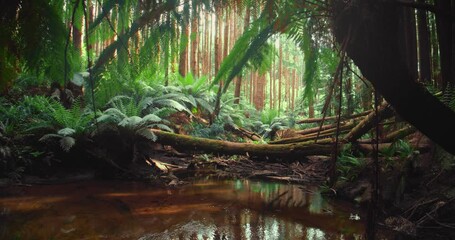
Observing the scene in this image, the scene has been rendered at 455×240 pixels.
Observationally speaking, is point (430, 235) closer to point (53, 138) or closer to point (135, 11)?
point (135, 11)

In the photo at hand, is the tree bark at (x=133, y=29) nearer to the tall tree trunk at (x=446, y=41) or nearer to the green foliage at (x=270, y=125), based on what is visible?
the tall tree trunk at (x=446, y=41)

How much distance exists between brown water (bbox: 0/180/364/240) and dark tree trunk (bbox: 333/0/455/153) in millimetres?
2301

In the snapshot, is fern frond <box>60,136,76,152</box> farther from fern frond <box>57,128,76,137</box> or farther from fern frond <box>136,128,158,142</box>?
fern frond <box>136,128,158,142</box>

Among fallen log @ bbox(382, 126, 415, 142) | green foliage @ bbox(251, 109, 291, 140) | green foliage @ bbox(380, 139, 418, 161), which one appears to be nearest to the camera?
green foliage @ bbox(380, 139, 418, 161)

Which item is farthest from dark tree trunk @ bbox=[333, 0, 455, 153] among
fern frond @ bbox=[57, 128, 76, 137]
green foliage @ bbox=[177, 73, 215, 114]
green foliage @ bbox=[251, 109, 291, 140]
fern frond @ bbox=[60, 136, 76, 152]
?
green foliage @ bbox=[251, 109, 291, 140]

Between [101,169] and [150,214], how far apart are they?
279 cm

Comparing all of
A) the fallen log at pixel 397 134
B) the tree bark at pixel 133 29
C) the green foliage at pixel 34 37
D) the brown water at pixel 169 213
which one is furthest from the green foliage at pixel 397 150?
the green foliage at pixel 34 37

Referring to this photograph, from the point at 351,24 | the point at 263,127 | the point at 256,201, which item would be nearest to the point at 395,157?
the point at 256,201

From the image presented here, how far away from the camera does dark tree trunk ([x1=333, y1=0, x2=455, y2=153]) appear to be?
0.84 metres

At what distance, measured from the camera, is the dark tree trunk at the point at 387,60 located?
837mm

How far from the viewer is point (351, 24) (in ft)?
2.72

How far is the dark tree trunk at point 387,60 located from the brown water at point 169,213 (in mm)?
2301

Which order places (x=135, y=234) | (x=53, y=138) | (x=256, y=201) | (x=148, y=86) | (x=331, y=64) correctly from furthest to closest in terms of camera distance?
(x=148, y=86) → (x=53, y=138) → (x=256, y=201) → (x=135, y=234) → (x=331, y=64)

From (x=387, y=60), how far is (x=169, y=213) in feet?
10.8
